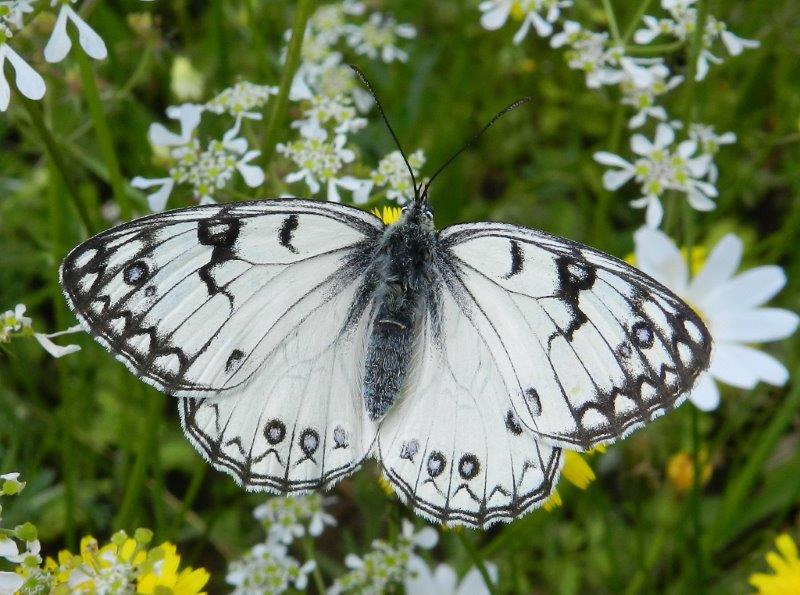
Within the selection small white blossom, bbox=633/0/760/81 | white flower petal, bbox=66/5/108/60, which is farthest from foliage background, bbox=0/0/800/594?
white flower petal, bbox=66/5/108/60

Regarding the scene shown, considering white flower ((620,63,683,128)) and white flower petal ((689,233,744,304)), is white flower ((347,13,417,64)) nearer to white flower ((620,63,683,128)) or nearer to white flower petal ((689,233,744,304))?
white flower ((620,63,683,128))

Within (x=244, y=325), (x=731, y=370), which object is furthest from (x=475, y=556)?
(x=731, y=370)

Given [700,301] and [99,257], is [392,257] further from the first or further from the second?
[700,301]

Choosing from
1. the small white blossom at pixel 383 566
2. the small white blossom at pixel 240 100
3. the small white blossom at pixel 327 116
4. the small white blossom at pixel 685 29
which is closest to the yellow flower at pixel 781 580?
the small white blossom at pixel 383 566

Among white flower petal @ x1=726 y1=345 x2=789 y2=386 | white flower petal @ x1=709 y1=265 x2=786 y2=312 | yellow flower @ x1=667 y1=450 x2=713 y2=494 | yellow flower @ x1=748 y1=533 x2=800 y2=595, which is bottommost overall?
yellow flower @ x1=667 y1=450 x2=713 y2=494

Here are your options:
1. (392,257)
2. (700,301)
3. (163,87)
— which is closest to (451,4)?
(163,87)

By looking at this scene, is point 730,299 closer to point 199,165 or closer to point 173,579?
point 199,165
